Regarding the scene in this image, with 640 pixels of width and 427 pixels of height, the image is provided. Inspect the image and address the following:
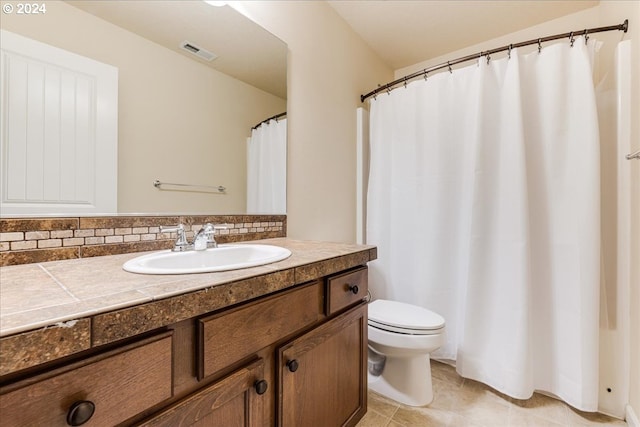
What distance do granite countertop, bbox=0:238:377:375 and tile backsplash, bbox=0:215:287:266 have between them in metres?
0.05

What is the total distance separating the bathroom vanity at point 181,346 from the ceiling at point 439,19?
1.65m

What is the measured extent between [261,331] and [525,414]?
4.90ft

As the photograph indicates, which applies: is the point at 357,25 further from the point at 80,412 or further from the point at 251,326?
the point at 80,412

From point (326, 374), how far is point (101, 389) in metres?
0.70

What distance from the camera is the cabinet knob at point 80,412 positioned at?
439 millimetres

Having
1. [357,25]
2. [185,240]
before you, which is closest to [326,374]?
[185,240]

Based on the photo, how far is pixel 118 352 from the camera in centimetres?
49

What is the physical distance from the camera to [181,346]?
0.59 metres

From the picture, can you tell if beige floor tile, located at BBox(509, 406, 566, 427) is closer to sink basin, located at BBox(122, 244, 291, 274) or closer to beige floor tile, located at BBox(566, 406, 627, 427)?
beige floor tile, located at BBox(566, 406, 627, 427)

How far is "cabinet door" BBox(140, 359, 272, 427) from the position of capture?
1.92 ft

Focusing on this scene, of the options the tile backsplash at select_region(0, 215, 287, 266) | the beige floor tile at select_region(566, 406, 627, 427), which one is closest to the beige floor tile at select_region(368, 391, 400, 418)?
the beige floor tile at select_region(566, 406, 627, 427)

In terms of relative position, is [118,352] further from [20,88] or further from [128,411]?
[20,88]

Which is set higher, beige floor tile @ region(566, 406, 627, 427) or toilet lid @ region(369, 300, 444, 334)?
toilet lid @ region(369, 300, 444, 334)

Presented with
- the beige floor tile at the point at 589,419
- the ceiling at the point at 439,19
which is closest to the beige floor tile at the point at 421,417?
the beige floor tile at the point at 589,419
